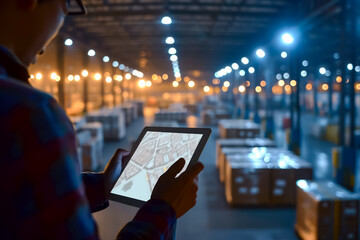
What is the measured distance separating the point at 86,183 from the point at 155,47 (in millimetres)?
14200

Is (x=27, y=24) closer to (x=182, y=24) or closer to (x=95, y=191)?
(x=95, y=191)

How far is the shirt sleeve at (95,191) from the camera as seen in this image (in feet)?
4.31

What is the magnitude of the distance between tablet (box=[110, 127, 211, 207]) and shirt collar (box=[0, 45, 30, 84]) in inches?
25.0

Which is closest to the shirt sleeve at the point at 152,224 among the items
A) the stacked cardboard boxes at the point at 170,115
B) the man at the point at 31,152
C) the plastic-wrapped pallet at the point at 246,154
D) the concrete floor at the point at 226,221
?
the man at the point at 31,152

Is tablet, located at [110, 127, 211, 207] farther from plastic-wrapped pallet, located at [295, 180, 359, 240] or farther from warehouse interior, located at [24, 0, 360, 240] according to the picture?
plastic-wrapped pallet, located at [295, 180, 359, 240]

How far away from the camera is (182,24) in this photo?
1054cm

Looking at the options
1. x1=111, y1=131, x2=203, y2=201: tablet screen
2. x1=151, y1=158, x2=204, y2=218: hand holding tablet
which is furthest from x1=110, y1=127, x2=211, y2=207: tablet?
x1=151, y1=158, x2=204, y2=218: hand holding tablet

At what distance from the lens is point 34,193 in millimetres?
628

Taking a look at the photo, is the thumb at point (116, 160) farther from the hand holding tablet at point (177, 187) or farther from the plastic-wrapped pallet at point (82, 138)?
the plastic-wrapped pallet at point (82, 138)

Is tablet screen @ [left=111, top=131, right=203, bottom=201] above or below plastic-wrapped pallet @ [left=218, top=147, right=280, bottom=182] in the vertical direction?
above

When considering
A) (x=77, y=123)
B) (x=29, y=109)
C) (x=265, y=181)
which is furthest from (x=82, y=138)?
(x=29, y=109)

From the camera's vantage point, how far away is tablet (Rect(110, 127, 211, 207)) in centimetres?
121

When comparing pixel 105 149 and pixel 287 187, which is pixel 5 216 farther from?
pixel 105 149

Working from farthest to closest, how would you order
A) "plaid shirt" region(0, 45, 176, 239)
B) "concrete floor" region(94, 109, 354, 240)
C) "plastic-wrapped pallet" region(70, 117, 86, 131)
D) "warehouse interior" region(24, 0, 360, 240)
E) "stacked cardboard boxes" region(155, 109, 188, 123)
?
"stacked cardboard boxes" region(155, 109, 188, 123) → "plastic-wrapped pallet" region(70, 117, 86, 131) → "concrete floor" region(94, 109, 354, 240) → "warehouse interior" region(24, 0, 360, 240) → "plaid shirt" region(0, 45, 176, 239)
